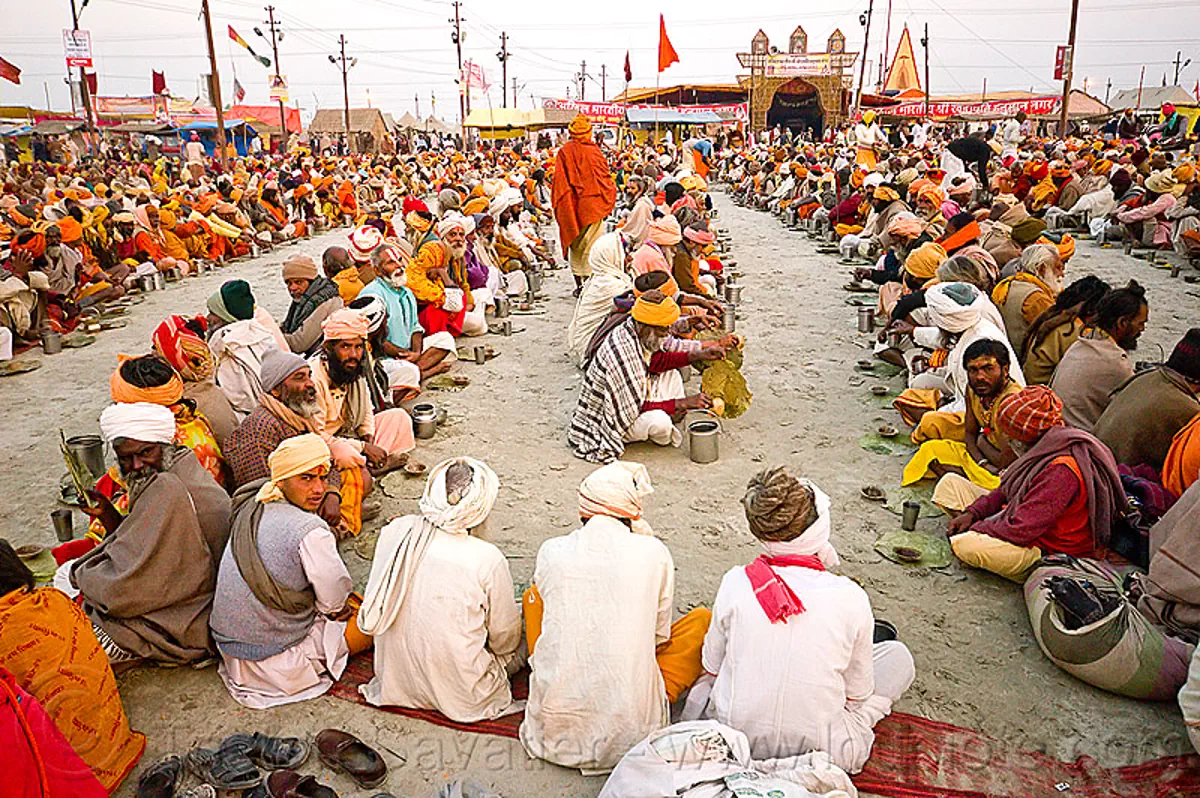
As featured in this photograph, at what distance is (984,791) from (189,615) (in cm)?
291

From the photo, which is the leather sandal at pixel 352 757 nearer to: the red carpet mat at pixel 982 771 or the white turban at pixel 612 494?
the red carpet mat at pixel 982 771

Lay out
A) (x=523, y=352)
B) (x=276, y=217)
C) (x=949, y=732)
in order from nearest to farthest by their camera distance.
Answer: (x=949, y=732), (x=523, y=352), (x=276, y=217)

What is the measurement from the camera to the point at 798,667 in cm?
241

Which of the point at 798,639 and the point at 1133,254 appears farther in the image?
the point at 1133,254

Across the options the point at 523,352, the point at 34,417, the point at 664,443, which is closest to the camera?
the point at 664,443

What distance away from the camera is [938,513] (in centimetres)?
441

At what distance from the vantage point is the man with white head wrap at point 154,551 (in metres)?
3.04

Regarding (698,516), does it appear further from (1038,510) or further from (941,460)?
(1038,510)

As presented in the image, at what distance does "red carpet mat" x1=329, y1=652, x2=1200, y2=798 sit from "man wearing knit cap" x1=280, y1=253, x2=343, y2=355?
12.3 ft

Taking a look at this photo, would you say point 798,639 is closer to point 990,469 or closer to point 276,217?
point 990,469

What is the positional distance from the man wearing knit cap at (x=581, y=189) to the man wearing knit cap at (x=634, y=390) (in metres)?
4.08

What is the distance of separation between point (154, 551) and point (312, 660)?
72 cm

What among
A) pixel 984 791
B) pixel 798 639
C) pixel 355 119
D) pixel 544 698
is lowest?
pixel 984 791

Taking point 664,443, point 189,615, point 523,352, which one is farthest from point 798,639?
point 523,352
